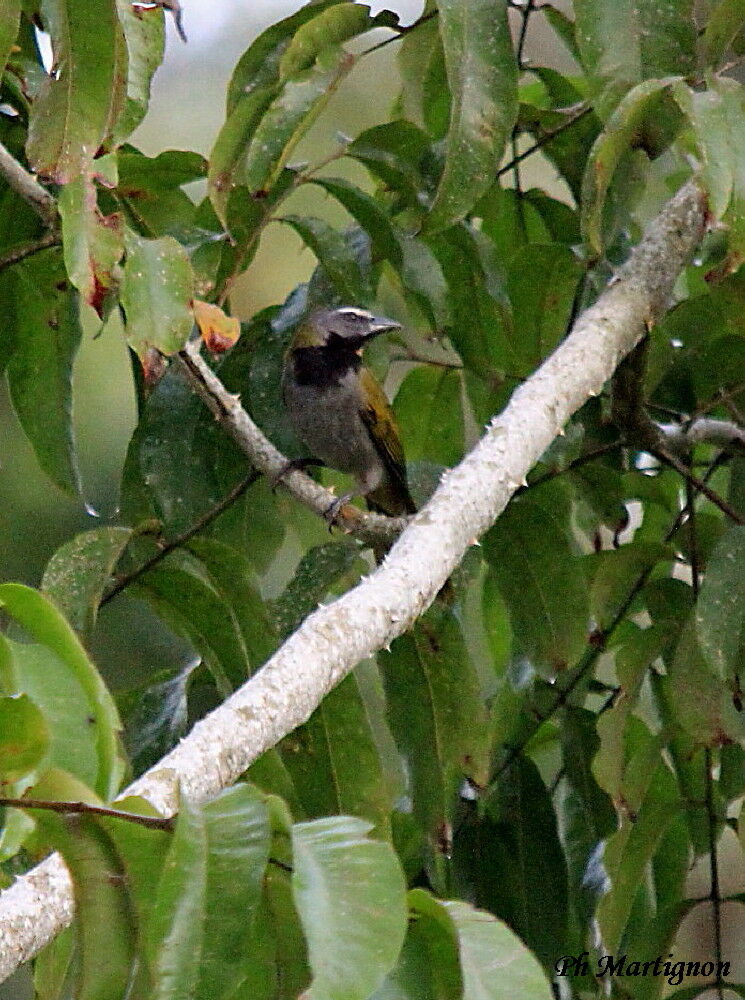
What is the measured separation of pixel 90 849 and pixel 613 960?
1813 mm

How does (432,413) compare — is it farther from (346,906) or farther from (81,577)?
(346,906)

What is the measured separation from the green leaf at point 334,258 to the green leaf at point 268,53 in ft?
0.85

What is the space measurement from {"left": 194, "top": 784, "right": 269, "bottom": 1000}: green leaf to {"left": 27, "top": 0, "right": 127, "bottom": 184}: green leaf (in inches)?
39.3

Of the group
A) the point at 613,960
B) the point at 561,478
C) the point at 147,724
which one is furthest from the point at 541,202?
the point at 613,960

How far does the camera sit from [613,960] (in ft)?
8.26

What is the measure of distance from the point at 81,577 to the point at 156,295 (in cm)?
49

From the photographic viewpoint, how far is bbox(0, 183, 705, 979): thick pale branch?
1.08 meters

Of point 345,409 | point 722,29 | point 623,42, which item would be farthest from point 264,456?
point 345,409

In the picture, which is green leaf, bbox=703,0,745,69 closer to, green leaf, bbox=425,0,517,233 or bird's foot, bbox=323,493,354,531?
green leaf, bbox=425,0,517,233

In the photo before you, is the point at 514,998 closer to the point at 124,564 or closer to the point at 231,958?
the point at 231,958

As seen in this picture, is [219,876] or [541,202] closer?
[219,876]

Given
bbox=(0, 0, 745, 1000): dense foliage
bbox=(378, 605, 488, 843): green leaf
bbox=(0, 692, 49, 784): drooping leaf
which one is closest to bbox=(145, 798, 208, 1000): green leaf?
bbox=(0, 692, 49, 784): drooping leaf

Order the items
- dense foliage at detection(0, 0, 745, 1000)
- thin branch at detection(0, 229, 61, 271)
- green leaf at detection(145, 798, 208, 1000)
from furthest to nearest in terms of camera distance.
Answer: thin branch at detection(0, 229, 61, 271) < dense foliage at detection(0, 0, 745, 1000) < green leaf at detection(145, 798, 208, 1000)

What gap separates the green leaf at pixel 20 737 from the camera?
0.99m
